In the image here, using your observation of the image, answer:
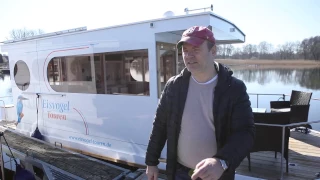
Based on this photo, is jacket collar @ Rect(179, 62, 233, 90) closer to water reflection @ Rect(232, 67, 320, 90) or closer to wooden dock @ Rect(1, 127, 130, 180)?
wooden dock @ Rect(1, 127, 130, 180)

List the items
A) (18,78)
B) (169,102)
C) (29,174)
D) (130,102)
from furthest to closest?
(18,78)
(130,102)
(29,174)
(169,102)

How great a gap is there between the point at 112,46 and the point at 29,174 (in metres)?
2.20

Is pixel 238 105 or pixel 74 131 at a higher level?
pixel 238 105

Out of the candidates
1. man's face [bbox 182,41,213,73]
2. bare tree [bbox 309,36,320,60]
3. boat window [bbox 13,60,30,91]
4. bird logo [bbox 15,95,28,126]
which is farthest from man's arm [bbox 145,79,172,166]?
bare tree [bbox 309,36,320,60]

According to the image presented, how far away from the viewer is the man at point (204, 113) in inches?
53.7

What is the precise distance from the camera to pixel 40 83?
4961 millimetres

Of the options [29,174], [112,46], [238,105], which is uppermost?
[112,46]

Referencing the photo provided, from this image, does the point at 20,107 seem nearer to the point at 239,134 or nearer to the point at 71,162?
the point at 71,162

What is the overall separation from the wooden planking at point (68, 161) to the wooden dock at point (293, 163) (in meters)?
1.90

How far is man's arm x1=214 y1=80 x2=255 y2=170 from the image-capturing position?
4.13 feet

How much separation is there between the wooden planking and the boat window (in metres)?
→ 1.25

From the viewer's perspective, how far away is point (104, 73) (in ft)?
13.4

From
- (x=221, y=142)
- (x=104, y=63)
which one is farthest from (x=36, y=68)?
(x=221, y=142)

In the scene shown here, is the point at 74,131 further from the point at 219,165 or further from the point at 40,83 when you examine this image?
the point at 219,165
